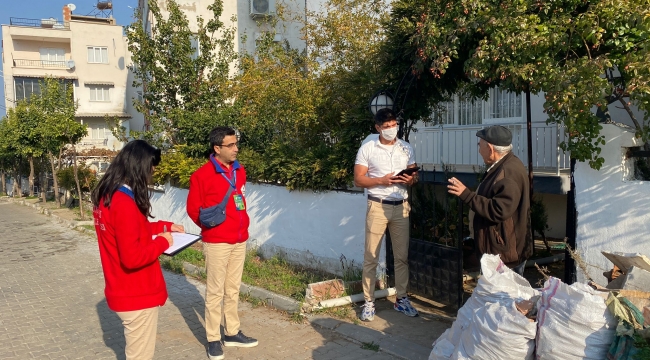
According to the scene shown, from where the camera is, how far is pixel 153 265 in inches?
153

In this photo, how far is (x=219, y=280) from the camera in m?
5.00

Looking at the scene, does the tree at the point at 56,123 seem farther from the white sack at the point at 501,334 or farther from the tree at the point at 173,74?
the white sack at the point at 501,334

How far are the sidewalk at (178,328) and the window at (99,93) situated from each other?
37803 millimetres

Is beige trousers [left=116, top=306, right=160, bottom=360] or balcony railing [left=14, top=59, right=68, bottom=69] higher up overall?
balcony railing [left=14, top=59, right=68, bottom=69]

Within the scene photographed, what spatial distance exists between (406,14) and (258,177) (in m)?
4.25

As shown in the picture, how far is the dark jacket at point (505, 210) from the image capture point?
424 centimetres

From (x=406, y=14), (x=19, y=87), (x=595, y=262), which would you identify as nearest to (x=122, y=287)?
(x=595, y=262)

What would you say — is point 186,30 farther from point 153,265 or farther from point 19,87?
point 19,87

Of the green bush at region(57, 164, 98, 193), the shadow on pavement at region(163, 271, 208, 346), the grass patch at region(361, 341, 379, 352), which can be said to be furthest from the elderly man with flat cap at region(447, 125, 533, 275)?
the green bush at region(57, 164, 98, 193)

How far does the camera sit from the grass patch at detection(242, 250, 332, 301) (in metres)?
7.15

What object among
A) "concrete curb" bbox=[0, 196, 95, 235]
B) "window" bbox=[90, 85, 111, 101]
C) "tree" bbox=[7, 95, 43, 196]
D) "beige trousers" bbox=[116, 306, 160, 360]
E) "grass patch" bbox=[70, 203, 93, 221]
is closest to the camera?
"beige trousers" bbox=[116, 306, 160, 360]

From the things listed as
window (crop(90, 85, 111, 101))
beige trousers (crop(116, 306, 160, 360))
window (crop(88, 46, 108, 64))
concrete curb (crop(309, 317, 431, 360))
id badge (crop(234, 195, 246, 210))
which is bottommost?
concrete curb (crop(309, 317, 431, 360))

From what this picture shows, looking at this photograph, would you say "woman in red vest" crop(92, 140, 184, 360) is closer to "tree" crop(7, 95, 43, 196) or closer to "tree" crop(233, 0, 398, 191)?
"tree" crop(233, 0, 398, 191)

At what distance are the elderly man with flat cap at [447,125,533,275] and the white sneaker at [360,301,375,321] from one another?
1639 millimetres
